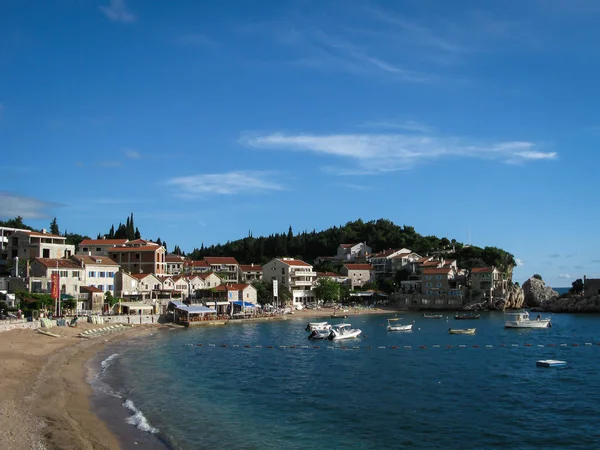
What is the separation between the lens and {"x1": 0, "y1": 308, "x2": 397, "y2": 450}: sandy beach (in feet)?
73.5

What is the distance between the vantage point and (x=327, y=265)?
152750 mm

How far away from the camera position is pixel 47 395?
99.2 feet

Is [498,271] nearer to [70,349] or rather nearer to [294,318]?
[294,318]

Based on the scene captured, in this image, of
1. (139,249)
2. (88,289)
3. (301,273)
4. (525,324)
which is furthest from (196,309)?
(525,324)

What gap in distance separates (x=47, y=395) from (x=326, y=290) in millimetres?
93875

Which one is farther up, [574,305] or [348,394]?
[348,394]

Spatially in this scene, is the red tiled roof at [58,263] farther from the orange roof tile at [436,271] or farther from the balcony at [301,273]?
the orange roof tile at [436,271]

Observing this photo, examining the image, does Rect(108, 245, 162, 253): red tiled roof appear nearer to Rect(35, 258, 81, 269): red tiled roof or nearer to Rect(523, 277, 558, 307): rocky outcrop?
Rect(35, 258, 81, 269): red tiled roof

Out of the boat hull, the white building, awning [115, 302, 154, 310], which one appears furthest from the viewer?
the white building

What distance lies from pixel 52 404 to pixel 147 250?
232 feet

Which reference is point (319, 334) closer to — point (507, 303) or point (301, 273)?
point (301, 273)

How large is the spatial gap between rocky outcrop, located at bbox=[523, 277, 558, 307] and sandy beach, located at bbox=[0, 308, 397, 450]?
350 ft

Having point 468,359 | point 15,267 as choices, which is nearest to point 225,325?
point 15,267

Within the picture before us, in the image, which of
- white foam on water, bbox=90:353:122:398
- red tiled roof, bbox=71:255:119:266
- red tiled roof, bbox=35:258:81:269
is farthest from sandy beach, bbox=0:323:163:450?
red tiled roof, bbox=71:255:119:266
